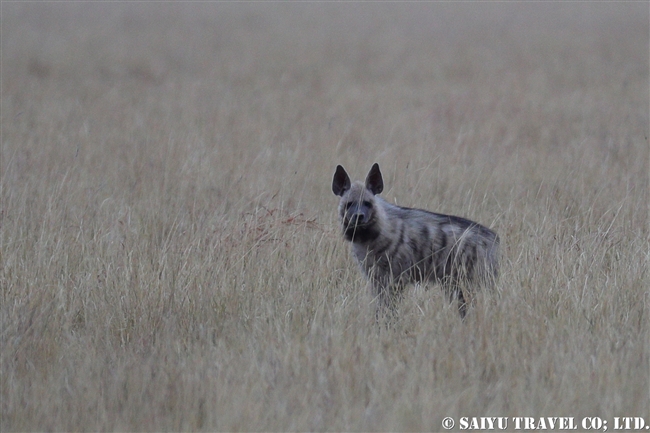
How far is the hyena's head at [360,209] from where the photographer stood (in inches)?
224

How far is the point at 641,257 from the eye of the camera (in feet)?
19.2

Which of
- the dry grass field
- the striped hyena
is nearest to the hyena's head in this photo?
the striped hyena

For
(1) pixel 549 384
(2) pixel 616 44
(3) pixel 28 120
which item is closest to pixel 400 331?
(1) pixel 549 384

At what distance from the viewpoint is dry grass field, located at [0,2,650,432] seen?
4062mm

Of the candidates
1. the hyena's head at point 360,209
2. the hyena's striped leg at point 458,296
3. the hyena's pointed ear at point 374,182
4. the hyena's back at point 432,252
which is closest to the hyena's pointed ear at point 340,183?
the hyena's head at point 360,209

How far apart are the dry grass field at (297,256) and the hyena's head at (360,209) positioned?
361mm

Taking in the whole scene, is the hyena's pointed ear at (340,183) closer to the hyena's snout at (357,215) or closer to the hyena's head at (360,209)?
the hyena's head at (360,209)

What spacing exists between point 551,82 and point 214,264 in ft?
39.8

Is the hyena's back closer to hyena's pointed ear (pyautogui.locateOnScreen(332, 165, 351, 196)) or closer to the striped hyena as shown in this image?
the striped hyena

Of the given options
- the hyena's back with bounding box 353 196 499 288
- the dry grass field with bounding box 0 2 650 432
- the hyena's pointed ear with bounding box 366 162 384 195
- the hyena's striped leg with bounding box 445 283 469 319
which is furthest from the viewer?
the hyena's pointed ear with bounding box 366 162 384 195

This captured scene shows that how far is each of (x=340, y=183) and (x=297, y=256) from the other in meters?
0.63

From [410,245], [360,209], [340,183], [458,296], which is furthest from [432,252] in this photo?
[340,183]

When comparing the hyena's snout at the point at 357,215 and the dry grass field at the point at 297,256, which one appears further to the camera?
the hyena's snout at the point at 357,215

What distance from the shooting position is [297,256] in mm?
6062
